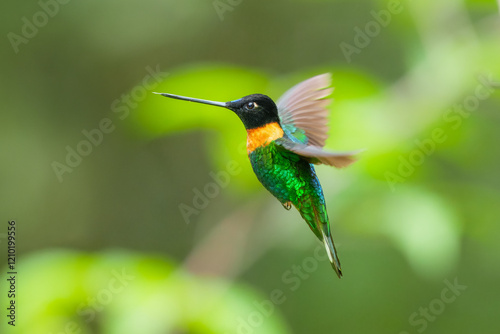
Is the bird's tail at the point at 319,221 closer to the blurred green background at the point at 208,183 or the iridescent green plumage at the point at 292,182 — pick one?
the iridescent green plumage at the point at 292,182

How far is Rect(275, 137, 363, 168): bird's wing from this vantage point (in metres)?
0.38
